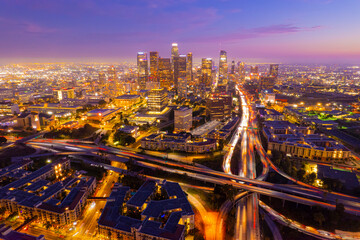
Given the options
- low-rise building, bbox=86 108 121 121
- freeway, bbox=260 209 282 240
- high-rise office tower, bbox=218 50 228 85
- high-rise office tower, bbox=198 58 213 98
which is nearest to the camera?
freeway, bbox=260 209 282 240

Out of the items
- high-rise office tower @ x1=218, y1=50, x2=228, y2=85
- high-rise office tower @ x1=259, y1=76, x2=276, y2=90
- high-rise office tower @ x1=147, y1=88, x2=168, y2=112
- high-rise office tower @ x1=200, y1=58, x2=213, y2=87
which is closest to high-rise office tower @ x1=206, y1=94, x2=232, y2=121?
high-rise office tower @ x1=147, y1=88, x2=168, y2=112

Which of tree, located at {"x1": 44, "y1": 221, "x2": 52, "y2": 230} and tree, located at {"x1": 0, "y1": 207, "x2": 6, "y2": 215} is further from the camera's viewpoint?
tree, located at {"x1": 0, "y1": 207, "x2": 6, "y2": 215}

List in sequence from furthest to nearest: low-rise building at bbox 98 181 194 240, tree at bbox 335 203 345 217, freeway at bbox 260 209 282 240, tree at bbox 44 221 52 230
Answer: tree at bbox 335 203 345 217, freeway at bbox 260 209 282 240, tree at bbox 44 221 52 230, low-rise building at bbox 98 181 194 240

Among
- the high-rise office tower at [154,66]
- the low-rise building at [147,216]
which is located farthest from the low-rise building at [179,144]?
the high-rise office tower at [154,66]

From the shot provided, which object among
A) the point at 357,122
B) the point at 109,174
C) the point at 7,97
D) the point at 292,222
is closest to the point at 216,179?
the point at 292,222

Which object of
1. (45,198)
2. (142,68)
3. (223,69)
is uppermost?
(142,68)

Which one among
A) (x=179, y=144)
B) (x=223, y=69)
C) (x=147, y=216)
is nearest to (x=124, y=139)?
(x=179, y=144)

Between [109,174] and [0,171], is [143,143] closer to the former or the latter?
[109,174]

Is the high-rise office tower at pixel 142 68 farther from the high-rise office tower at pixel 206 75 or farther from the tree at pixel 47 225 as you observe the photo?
the tree at pixel 47 225

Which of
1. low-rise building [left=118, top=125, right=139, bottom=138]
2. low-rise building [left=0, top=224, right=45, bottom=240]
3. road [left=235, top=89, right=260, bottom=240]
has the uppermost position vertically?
low-rise building [left=118, top=125, right=139, bottom=138]

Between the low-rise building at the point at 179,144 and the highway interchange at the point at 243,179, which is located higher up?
the low-rise building at the point at 179,144

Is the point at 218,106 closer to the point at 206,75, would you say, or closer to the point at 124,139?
the point at 124,139

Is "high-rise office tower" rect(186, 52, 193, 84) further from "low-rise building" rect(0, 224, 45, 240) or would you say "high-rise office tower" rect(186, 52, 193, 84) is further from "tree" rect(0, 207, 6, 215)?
"low-rise building" rect(0, 224, 45, 240)
